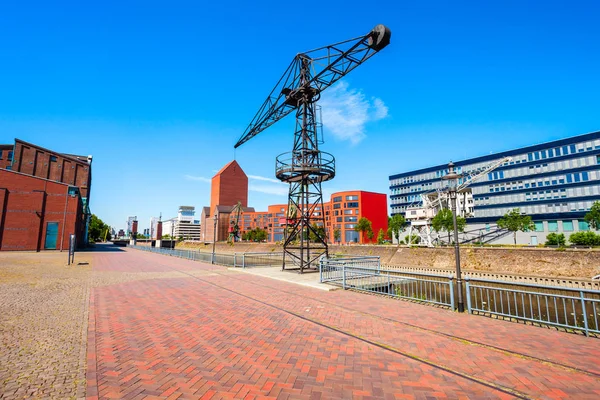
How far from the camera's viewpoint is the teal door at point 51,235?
3800cm

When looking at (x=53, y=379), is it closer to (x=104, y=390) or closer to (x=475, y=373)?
(x=104, y=390)

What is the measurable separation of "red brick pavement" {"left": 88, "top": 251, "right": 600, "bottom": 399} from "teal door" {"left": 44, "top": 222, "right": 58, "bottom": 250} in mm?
39952

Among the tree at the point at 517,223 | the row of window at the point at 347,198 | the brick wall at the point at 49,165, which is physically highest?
the brick wall at the point at 49,165

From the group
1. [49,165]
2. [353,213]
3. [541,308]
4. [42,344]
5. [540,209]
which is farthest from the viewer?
[353,213]

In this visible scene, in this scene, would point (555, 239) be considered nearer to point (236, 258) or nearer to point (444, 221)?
point (444, 221)

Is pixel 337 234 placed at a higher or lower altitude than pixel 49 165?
lower

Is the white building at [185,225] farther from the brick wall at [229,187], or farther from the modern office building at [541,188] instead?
the modern office building at [541,188]

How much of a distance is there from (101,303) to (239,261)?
40.4 ft

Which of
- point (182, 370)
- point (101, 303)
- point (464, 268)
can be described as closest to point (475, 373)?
point (182, 370)

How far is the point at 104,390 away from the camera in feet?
12.4

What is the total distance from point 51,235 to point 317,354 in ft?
154

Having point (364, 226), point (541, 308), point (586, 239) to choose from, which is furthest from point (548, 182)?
point (541, 308)

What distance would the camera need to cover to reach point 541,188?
48812 millimetres

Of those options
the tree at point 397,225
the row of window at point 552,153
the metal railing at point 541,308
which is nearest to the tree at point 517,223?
the row of window at point 552,153
